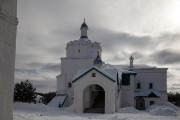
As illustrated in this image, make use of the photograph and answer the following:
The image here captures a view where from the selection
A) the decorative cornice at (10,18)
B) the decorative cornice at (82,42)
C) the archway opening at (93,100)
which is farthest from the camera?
the decorative cornice at (82,42)

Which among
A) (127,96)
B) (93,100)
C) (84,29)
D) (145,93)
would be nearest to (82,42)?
(84,29)

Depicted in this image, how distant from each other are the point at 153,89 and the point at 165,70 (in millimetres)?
3151

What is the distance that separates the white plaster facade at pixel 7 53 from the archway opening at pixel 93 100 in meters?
20.0

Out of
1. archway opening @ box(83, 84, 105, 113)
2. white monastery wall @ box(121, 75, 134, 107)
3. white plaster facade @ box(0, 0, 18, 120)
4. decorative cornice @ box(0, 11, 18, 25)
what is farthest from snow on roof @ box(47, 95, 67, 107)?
decorative cornice @ box(0, 11, 18, 25)

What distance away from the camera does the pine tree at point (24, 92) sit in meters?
36.1

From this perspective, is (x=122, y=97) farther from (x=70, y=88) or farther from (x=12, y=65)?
(x=12, y=65)

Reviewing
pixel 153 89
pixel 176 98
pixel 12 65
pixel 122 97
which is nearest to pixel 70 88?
pixel 122 97

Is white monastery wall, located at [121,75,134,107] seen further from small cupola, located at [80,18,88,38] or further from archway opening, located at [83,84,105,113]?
small cupola, located at [80,18,88,38]

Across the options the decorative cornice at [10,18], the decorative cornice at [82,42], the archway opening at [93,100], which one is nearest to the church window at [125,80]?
the archway opening at [93,100]

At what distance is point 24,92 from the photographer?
120 feet

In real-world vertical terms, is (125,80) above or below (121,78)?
below

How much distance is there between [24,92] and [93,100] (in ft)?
29.9

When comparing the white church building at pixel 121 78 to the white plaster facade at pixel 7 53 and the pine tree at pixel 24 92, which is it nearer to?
the pine tree at pixel 24 92

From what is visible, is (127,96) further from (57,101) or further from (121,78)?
(57,101)
